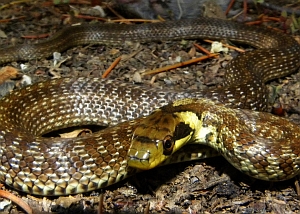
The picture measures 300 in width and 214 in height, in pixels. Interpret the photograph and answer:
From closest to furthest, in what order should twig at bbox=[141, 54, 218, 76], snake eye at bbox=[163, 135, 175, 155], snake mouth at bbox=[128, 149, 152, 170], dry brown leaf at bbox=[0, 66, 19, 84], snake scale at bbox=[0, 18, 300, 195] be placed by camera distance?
snake mouth at bbox=[128, 149, 152, 170], snake eye at bbox=[163, 135, 175, 155], snake scale at bbox=[0, 18, 300, 195], dry brown leaf at bbox=[0, 66, 19, 84], twig at bbox=[141, 54, 218, 76]

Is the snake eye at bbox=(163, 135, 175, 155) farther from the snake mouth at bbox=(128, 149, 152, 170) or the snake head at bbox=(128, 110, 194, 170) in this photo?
the snake mouth at bbox=(128, 149, 152, 170)

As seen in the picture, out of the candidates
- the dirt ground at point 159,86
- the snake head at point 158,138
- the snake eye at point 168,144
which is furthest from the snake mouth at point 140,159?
the dirt ground at point 159,86

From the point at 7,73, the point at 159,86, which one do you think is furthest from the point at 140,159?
the point at 7,73

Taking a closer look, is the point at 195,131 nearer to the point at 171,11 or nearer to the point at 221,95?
the point at 221,95

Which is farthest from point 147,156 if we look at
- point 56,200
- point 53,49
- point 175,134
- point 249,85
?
point 53,49

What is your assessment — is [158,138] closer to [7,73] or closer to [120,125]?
[120,125]

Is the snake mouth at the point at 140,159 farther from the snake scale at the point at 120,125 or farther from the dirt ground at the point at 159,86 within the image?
the dirt ground at the point at 159,86

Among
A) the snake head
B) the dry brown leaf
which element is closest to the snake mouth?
Answer: the snake head
